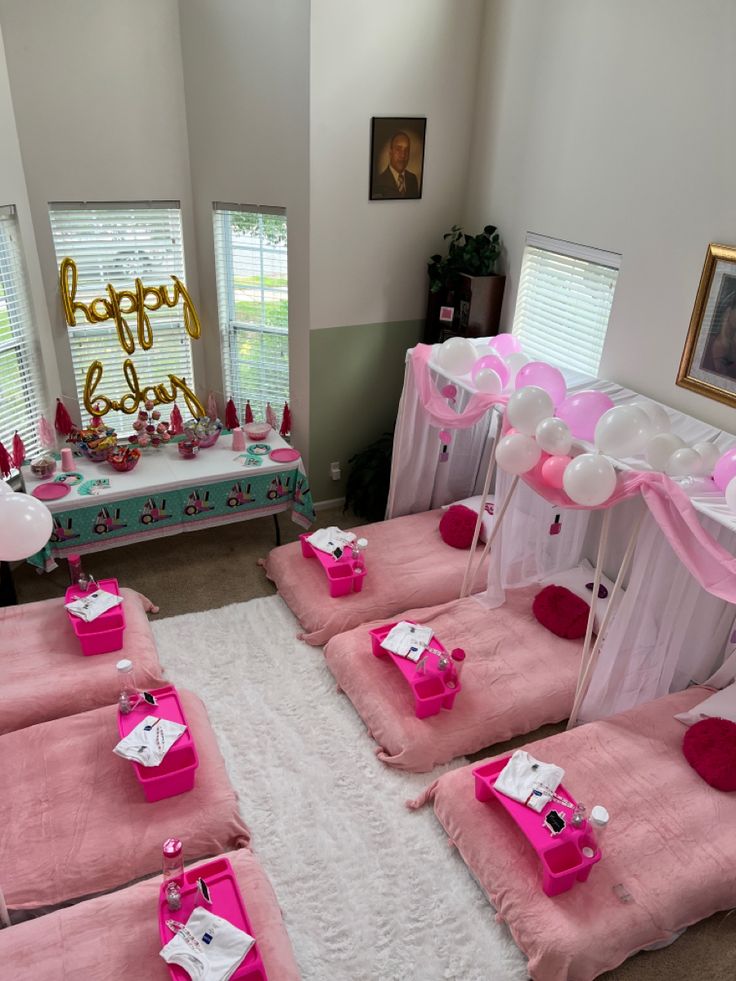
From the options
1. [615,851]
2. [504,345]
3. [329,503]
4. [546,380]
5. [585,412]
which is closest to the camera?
[615,851]

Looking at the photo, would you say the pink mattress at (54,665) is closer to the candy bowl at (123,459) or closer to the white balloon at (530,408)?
the candy bowl at (123,459)

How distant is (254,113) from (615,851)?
5146 millimetres

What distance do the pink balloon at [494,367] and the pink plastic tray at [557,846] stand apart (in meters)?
2.39

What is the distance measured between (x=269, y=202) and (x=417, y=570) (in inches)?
116

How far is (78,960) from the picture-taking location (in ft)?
8.82

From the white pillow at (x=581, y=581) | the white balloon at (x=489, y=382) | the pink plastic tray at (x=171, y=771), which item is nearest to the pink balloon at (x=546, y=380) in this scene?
the white balloon at (x=489, y=382)

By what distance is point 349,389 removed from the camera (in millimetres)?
5945

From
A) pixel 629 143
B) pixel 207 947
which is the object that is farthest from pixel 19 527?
pixel 629 143

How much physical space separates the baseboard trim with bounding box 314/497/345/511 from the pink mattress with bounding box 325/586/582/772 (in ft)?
5.80

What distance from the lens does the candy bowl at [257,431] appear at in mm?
5812

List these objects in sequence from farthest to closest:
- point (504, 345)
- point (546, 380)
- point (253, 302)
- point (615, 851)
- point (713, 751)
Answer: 1. point (253, 302)
2. point (504, 345)
3. point (546, 380)
4. point (713, 751)
5. point (615, 851)

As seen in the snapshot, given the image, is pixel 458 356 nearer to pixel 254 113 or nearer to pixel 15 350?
pixel 254 113

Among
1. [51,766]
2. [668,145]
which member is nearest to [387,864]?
[51,766]

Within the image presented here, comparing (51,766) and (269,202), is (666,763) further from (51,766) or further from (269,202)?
(269,202)
